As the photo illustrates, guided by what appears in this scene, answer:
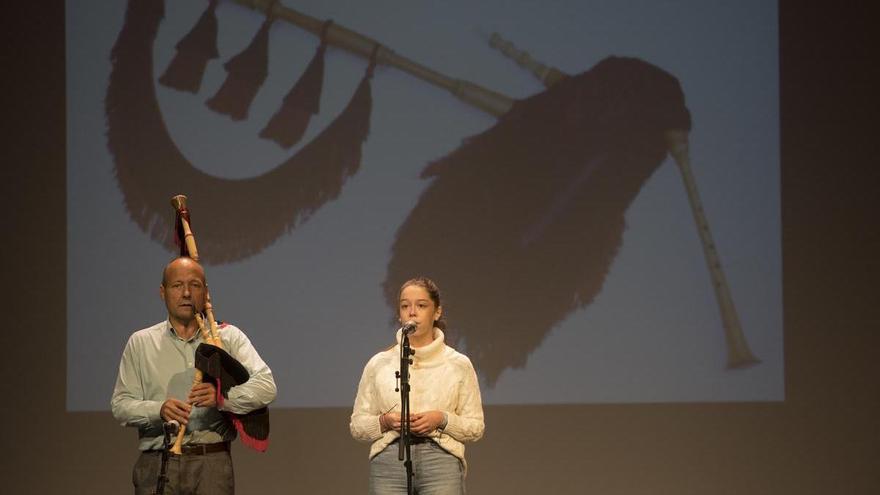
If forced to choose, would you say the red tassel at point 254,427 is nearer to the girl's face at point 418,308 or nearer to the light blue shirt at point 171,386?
the light blue shirt at point 171,386

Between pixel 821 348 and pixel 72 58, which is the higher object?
pixel 72 58

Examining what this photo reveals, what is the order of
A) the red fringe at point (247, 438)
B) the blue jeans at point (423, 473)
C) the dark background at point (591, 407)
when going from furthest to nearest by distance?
the dark background at point (591, 407)
the blue jeans at point (423, 473)
the red fringe at point (247, 438)

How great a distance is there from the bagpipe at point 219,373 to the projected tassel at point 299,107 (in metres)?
1.41

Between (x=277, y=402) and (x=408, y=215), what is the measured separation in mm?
1075

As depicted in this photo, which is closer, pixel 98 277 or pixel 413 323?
pixel 413 323

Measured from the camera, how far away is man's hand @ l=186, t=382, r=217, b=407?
326 cm

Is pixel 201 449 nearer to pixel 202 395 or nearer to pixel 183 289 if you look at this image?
pixel 202 395

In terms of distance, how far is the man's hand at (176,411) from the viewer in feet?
10.5

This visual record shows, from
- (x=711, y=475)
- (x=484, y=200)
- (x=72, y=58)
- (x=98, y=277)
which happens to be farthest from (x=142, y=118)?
(x=711, y=475)

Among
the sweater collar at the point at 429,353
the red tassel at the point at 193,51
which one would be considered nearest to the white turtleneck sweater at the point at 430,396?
the sweater collar at the point at 429,353

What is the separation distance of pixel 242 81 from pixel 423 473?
229 centimetres

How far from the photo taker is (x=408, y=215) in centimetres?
499

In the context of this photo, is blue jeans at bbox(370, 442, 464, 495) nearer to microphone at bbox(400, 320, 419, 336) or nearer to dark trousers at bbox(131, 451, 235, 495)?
microphone at bbox(400, 320, 419, 336)

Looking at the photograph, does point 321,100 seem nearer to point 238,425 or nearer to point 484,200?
point 484,200
